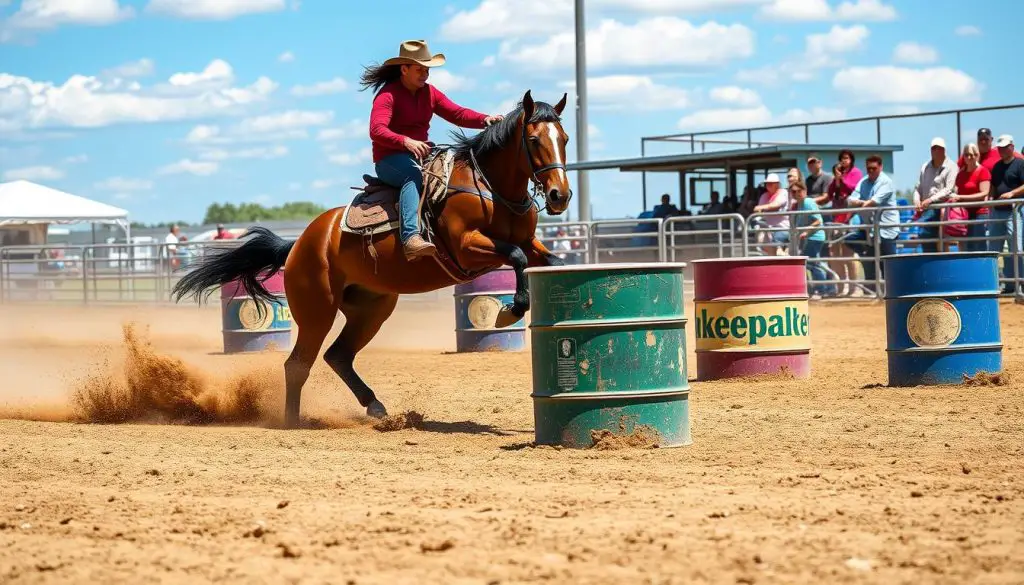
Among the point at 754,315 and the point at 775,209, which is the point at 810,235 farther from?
the point at 754,315

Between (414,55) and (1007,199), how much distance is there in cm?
972

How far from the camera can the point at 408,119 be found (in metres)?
8.71

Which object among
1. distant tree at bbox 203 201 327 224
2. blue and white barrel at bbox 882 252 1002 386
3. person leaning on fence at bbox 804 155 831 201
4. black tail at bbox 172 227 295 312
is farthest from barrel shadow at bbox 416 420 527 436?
distant tree at bbox 203 201 327 224

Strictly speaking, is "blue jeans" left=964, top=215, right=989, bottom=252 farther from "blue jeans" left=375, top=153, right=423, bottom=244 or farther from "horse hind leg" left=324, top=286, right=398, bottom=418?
"blue jeans" left=375, top=153, right=423, bottom=244

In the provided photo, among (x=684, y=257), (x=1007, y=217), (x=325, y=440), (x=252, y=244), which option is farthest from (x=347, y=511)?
(x=684, y=257)

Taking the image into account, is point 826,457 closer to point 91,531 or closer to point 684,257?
point 91,531

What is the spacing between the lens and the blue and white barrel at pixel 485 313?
1483cm

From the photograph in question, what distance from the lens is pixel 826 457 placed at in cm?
638

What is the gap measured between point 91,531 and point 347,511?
39.0 inches

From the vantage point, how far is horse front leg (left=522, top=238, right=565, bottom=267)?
8195 mm

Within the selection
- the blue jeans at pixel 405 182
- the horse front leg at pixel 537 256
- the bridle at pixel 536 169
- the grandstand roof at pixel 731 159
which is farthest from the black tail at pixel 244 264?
the grandstand roof at pixel 731 159

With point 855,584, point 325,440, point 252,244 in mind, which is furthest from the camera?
point 252,244

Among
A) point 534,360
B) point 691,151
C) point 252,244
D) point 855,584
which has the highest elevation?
point 691,151

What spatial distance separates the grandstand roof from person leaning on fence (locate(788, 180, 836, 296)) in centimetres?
328
